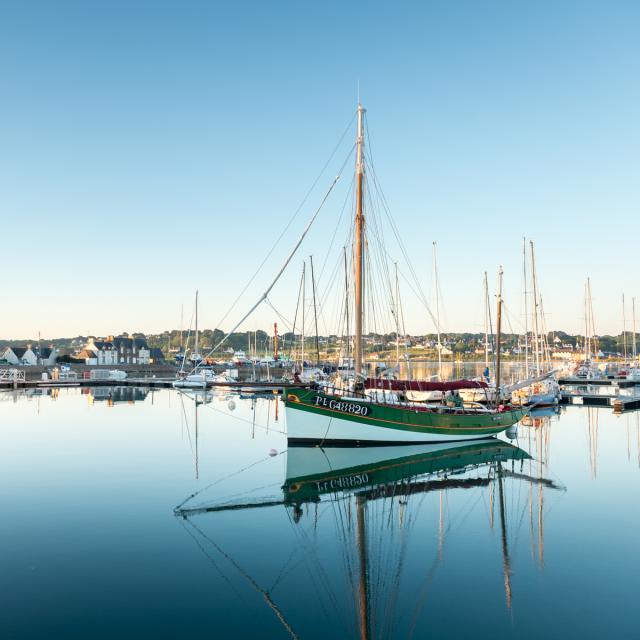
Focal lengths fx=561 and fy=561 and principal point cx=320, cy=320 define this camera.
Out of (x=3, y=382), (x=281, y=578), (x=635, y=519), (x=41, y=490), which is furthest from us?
(x=3, y=382)

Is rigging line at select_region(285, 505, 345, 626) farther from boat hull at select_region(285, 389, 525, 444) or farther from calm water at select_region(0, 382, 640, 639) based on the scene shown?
boat hull at select_region(285, 389, 525, 444)

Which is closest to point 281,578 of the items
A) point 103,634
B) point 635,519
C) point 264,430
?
point 103,634

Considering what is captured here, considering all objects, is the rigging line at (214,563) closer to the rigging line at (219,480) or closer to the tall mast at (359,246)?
the rigging line at (219,480)

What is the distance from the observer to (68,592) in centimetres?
1237

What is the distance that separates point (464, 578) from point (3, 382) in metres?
77.8

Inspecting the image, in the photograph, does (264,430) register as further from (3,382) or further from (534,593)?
(3,382)

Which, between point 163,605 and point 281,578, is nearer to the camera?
point 163,605

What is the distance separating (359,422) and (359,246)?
10551 millimetres

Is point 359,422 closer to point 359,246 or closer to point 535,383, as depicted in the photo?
point 359,246

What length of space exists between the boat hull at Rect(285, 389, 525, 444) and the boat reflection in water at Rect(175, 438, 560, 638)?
71 cm

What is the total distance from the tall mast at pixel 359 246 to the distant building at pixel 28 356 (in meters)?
122

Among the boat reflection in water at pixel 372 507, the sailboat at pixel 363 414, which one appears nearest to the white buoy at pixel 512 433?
the sailboat at pixel 363 414

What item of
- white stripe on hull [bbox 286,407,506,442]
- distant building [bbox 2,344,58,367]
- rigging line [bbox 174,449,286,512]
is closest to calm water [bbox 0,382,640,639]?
rigging line [bbox 174,449,286,512]

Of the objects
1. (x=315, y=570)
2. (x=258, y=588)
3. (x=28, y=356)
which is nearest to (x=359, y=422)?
(x=315, y=570)
